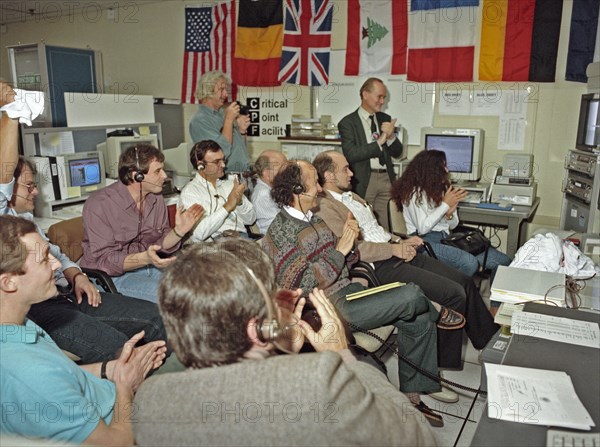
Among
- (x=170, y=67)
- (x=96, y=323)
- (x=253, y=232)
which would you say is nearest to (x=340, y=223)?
(x=253, y=232)

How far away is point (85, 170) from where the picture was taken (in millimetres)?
3924

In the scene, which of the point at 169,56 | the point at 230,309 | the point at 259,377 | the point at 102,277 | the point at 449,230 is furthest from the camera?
the point at 169,56

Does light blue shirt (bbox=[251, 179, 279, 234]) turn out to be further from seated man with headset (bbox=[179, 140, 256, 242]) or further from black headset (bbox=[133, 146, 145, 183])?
black headset (bbox=[133, 146, 145, 183])

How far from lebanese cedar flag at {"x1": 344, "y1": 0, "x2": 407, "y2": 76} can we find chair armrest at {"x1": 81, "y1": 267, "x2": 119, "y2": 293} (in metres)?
3.38

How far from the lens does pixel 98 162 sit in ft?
13.2

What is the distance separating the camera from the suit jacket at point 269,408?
0.87 metres

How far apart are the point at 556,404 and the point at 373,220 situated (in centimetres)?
204

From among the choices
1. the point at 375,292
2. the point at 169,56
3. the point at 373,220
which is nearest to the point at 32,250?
the point at 375,292

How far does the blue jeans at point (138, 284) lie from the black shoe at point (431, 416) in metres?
1.36

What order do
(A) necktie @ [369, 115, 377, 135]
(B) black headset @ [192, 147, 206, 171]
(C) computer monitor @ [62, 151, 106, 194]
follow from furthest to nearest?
1. (A) necktie @ [369, 115, 377, 135]
2. (C) computer monitor @ [62, 151, 106, 194]
3. (B) black headset @ [192, 147, 206, 171]

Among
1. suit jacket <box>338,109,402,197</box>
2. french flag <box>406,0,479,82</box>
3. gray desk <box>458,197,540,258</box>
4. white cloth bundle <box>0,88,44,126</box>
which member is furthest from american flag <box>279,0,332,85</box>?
white cloth bundle <box>0,88,44,126</box>

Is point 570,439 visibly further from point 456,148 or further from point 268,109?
point 268,109

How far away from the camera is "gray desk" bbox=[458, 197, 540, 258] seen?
3.94 m

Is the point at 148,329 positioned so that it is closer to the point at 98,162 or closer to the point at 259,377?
the point at 259,377
